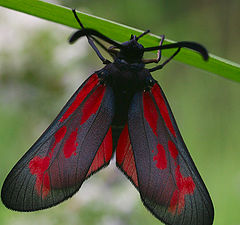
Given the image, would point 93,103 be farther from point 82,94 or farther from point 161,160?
point 161,160

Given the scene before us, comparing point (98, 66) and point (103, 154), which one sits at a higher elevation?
point (98, 66)

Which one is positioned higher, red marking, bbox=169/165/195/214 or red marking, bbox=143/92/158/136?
red marking, bbox=143/92/158/136

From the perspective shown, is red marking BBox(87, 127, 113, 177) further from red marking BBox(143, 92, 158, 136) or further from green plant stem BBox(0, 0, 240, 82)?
green plant stem BBox(0, 0, 240, 82)

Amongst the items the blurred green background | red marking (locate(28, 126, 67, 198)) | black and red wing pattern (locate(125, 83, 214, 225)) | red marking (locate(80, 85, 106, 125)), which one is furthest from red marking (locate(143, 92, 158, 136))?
the blurred green background

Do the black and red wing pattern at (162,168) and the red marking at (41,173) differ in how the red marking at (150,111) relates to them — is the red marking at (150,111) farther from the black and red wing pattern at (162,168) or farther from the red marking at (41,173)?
the red marking at (41,173)

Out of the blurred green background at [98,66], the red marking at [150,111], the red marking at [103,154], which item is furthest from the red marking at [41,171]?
the blurred green background at [98,66]

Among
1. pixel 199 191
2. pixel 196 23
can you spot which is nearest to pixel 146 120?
pixel 199 191

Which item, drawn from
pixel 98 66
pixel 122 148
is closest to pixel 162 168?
pixel 122 148
